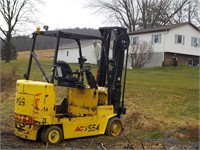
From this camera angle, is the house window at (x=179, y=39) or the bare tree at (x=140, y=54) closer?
the bare tree at (x=140, y=54)

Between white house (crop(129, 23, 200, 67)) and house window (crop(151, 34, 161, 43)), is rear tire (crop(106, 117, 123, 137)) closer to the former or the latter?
white house (crop(129, 23, 200, 67))

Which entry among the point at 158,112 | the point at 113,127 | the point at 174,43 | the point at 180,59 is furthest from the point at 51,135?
the point at 180,59

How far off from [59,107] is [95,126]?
1207 millimetres

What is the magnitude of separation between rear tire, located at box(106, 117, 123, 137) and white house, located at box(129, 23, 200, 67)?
112 feet

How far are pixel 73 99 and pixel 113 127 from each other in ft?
4.30

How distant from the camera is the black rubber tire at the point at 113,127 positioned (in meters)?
10.4

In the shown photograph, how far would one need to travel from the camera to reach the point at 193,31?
46.9 metres

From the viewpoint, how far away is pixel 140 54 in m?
43.7

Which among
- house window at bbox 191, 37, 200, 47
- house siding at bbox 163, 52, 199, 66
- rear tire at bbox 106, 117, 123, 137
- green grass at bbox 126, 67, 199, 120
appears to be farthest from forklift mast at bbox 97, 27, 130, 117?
house window at bbox 191, 37, 200, 47

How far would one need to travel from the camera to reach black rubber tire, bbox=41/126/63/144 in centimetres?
921

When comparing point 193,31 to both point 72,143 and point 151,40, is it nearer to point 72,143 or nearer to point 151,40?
point 151,40

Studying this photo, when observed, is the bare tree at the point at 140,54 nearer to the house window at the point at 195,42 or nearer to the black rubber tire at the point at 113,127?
the house window at the point at 195,42

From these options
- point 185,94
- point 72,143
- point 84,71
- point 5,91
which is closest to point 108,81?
point 84,71

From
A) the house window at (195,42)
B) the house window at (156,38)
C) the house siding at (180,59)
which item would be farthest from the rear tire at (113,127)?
the house window at (195,42)
